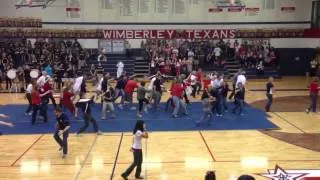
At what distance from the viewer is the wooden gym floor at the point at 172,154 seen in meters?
14.5

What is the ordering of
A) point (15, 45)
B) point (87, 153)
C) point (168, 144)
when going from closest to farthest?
point (87, 153) → point (168, 144) → point (15, 45)

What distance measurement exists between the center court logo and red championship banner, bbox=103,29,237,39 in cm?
2617

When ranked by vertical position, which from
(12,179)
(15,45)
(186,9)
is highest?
(186,9)

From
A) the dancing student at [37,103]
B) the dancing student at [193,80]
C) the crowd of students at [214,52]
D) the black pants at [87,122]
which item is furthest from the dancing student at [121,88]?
the crowd of students at [214,52]

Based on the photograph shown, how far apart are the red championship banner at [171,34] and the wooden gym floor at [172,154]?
1973cm

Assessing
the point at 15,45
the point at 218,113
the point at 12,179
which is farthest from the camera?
the point at 15,45

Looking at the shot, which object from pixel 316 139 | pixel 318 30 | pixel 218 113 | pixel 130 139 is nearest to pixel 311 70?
pixel 318 30

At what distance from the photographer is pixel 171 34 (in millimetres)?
39750

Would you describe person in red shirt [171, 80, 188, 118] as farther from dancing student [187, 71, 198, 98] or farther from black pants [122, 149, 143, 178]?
black pants [122, 149, 143, 178]

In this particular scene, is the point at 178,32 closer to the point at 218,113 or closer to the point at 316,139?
the point at 218,113

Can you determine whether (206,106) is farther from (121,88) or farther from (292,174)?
(292,174)

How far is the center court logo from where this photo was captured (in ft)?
44.8

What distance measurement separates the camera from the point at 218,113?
76.0 ft

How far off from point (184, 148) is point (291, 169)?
407cm
